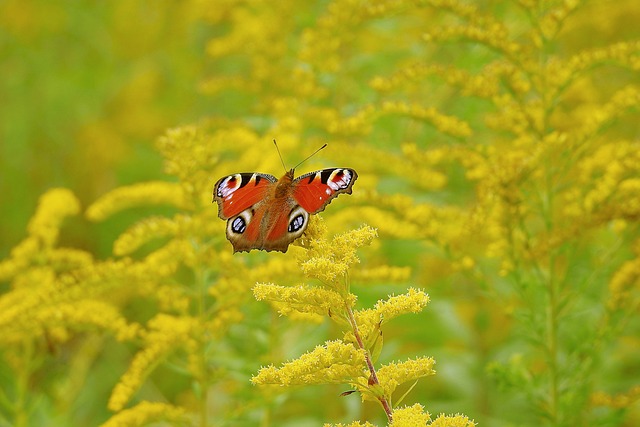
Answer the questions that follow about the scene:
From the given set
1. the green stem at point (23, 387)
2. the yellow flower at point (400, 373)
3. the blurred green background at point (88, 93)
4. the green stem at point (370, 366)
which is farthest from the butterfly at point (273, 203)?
the blurred green background at point (88, 93)

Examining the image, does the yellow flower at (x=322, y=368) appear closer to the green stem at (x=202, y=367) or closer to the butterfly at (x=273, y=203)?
the butterfly at (x=273, y=203)

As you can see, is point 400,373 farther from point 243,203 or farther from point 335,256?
point 243,203

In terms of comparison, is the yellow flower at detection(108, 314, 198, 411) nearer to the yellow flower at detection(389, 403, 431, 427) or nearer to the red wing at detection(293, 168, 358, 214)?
the red wing at detection(293, 168, 358, 214)

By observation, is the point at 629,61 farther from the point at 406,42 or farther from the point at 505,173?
the point at 406,42

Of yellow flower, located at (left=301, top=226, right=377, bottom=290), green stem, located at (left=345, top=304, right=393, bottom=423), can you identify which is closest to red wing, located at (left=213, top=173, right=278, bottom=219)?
yellow flower, located at (left=301, top=226, right=377, bottom=290)

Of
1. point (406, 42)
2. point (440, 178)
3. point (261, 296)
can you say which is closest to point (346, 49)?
point (406, 42)

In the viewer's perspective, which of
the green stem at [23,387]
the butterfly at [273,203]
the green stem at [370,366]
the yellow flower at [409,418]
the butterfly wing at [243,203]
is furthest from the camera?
the green stem at [23,387]

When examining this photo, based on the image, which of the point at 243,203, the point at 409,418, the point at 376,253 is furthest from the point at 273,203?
the point at 376,253
